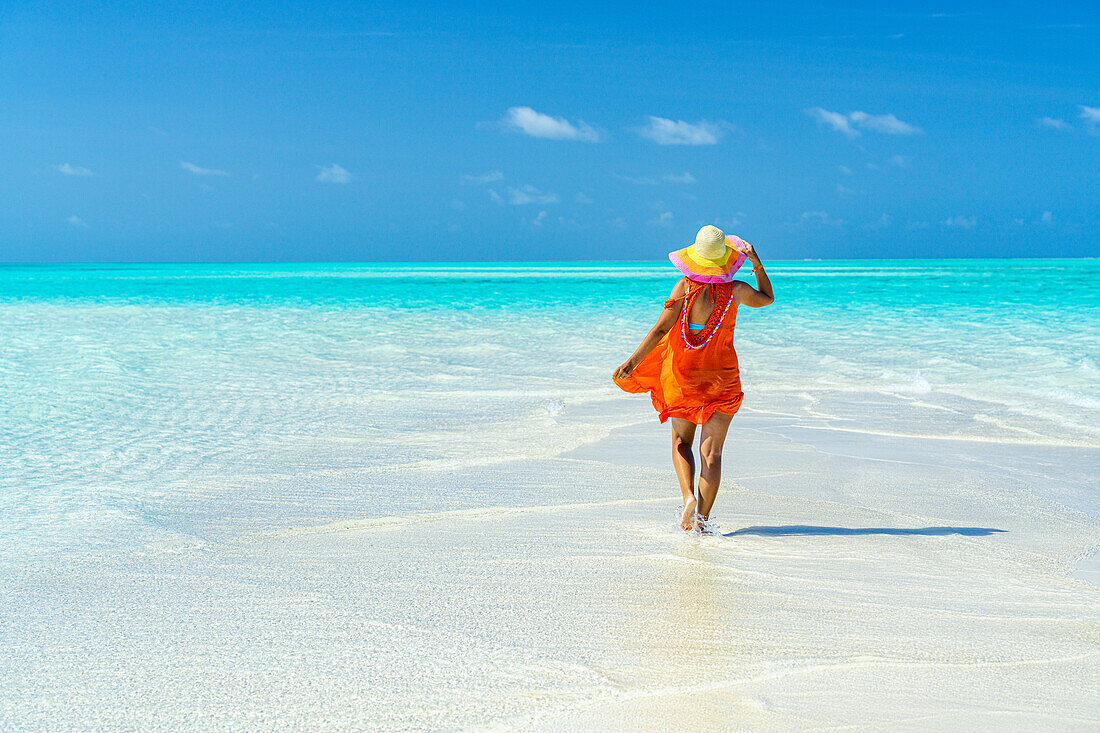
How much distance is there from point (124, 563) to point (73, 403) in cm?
461

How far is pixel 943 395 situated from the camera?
8.32m

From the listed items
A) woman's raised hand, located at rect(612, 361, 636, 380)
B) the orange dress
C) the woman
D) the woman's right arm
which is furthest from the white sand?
the woman's right arm

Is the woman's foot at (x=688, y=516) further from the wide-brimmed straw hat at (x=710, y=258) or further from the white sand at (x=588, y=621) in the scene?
the wide-brimmed straw hat at (x=710, y=258)

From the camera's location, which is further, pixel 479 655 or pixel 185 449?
pixel 185 449

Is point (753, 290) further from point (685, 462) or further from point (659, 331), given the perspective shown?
point (685, 462)

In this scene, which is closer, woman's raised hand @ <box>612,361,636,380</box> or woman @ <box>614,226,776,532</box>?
woman @ <box>614,226,776,532</box>

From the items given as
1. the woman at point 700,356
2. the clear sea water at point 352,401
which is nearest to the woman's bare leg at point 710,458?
the woman at point 700,356

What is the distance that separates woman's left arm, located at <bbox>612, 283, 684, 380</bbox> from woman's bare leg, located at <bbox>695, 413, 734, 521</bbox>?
412 millimetres

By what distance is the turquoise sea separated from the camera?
8.17ft

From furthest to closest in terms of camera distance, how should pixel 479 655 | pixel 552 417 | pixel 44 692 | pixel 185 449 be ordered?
pixel 552 417 < pixel 185 449 < pixel 479 655 < pixel 44 692

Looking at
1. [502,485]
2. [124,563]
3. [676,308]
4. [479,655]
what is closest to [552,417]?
[502,485]

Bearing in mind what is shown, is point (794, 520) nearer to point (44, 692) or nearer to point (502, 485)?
point (502, 485)

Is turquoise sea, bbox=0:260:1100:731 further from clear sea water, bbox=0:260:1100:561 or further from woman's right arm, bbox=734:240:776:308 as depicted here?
woman's right arm, bbox=734:240:776:308

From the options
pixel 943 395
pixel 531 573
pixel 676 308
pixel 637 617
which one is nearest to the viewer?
pixel 637 617
